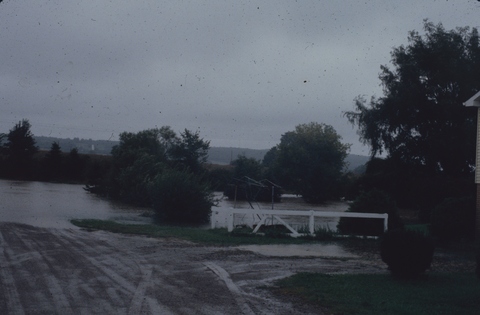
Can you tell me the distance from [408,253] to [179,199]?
18565 mm

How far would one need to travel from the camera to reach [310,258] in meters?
16.8

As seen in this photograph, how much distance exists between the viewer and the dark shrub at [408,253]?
13.1m

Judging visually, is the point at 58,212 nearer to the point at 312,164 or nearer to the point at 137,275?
the point at 137,275

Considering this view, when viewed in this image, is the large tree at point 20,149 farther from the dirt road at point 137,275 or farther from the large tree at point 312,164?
the dirt road at point 137,275

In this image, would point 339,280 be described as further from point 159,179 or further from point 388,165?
point 388,165

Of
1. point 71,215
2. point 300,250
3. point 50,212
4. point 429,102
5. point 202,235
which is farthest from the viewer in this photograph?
point 429,102

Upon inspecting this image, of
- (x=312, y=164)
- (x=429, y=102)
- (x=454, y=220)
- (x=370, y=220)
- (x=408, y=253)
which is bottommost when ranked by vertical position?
(x=408, y=253)

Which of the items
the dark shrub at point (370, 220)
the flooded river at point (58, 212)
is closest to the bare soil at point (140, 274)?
the dark shrub at point (370, 220)

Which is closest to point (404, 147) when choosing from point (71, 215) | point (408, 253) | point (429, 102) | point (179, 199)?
point (429, 102)

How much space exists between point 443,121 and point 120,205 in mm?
22590

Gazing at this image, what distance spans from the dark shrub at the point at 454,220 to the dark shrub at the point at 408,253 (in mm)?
9137

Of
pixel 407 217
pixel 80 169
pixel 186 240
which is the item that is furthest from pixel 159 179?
pixel 80 169

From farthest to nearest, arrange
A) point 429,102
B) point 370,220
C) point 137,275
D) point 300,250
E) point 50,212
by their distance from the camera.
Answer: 1. point 429,102
2. point 50,212
3. point 370,220
4. point 300,250
5. point 137,275

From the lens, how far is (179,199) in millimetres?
30344
